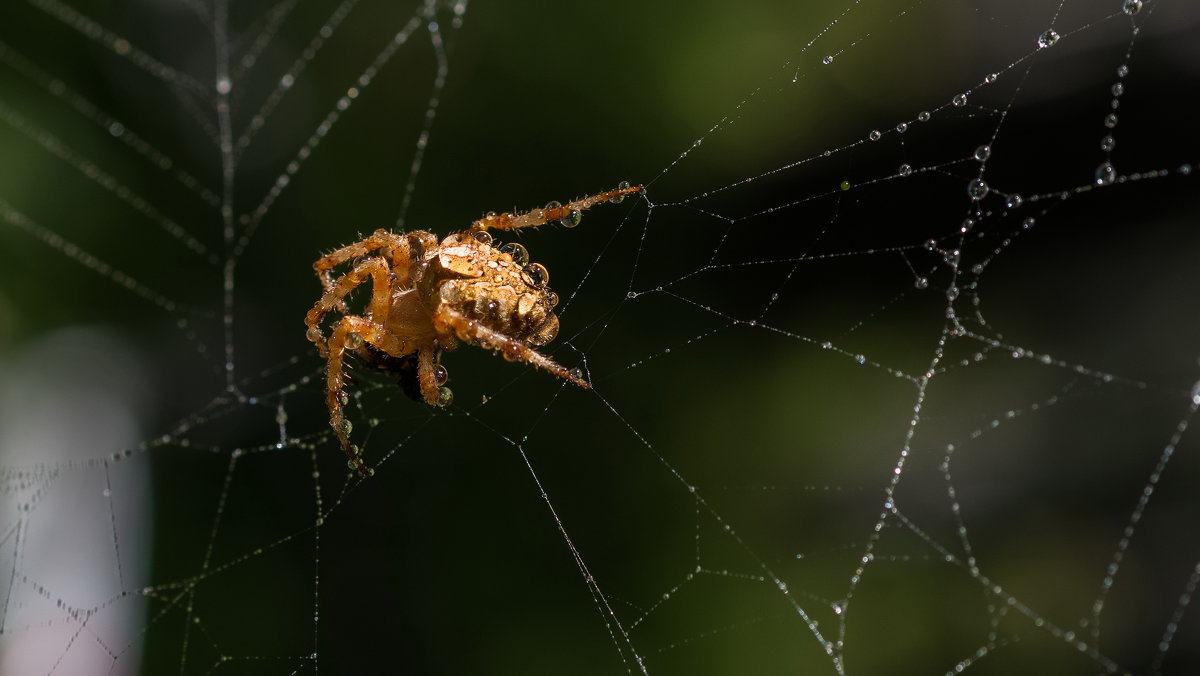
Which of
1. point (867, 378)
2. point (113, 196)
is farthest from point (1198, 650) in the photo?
point (113, 196)

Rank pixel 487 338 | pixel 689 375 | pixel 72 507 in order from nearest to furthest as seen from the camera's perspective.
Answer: pixel 487 338 → pixel 689 375 → pixel 72 507

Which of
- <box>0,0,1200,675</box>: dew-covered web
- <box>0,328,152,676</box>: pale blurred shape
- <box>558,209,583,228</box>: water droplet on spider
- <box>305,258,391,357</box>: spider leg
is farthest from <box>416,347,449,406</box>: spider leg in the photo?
<box>0,328,152,676</box>: pale blurred shape

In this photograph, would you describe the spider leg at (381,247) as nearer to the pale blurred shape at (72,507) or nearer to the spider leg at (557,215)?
the spider leg at (557,215)

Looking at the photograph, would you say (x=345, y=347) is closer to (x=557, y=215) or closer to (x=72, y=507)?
(x=557, y=215)

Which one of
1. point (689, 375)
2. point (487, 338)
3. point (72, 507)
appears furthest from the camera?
point (72, 507)

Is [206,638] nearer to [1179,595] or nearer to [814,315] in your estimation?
[814,315]

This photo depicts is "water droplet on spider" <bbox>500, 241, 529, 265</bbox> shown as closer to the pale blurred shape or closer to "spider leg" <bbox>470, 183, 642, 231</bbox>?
"spider leg" <bbox>470, 183, 642, 231</bbox>

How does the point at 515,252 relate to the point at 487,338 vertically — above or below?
above

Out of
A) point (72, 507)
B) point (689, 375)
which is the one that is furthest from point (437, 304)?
point (72, 507)
